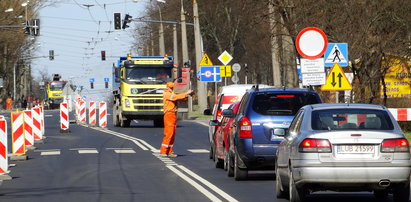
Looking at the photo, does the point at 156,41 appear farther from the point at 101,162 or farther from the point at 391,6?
the point at 101,162

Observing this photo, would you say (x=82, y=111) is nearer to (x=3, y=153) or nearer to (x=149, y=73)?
(x=149, y=73)

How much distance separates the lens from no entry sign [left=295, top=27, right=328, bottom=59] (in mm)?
23766

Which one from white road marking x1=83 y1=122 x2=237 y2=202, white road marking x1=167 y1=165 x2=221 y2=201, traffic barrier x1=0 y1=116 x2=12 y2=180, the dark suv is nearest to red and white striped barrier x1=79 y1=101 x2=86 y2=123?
white road marking x1=83 y1=122 x2=237 y2=202

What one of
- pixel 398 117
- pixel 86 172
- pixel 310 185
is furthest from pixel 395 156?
pixel 398 117

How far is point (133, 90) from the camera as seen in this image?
45375 millimetres

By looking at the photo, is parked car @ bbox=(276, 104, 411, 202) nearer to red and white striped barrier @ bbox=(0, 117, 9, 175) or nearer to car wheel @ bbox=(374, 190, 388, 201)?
car wheel @ bbox=(374, 190, 388, 201)

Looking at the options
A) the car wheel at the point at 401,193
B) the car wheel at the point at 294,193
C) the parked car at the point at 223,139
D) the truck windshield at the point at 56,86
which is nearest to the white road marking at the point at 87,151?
the parked car at the point at 223,139

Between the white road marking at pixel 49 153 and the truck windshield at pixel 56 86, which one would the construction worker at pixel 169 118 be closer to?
the white road marking at pixel 49 153

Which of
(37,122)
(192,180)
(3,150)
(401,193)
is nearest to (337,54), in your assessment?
(192,180)

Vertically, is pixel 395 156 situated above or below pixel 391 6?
below

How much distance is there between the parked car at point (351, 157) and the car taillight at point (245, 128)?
4252 mm

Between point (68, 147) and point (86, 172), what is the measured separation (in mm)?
10366

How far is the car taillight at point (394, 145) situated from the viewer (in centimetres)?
1373

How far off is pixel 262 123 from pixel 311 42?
5.80 metres
